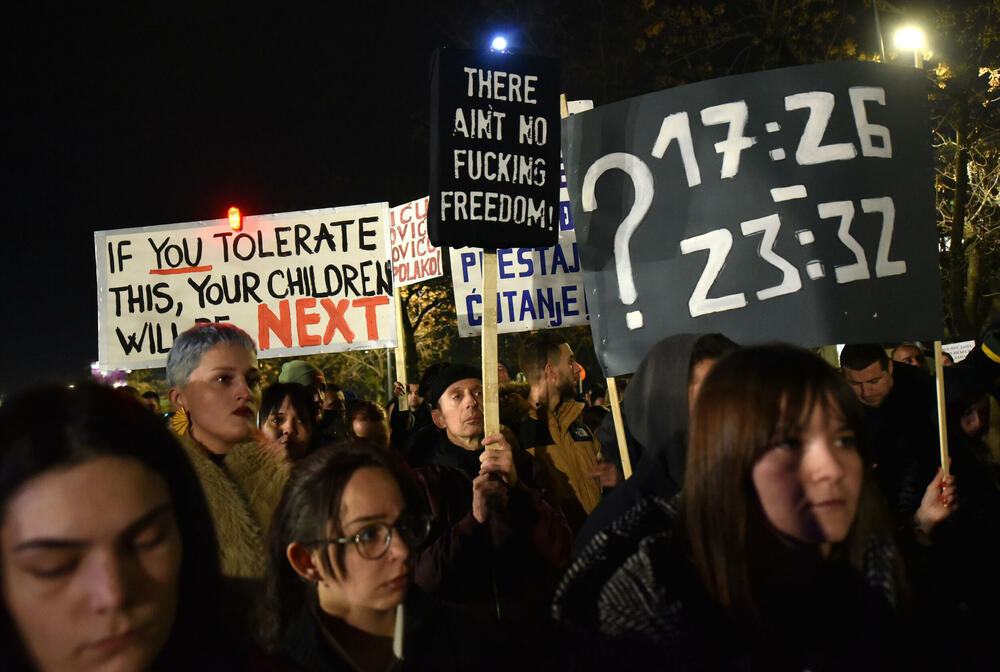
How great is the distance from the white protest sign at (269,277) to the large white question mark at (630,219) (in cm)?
452

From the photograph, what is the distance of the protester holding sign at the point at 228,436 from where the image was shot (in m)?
2.53

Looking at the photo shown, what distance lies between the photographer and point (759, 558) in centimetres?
175

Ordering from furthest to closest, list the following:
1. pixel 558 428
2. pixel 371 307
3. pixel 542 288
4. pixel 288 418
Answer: pixel 371 307 → pixel 542 288 → pixel 558 428 → pixel 288 418

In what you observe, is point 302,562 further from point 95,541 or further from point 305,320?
point 305,320

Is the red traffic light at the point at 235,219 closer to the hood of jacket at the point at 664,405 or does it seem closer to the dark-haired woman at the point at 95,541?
the hood of jacket at the point at 664,405

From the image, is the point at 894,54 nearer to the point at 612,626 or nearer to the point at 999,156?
the point at 999,156

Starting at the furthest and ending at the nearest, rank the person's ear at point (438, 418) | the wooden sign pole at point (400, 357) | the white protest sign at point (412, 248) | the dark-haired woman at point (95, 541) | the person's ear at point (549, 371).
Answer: the white protest sign at point (412, 248)
the wooden sign pole at point (400, 357)
the person's ear at point (549, 371)
the person's ear at point (438, 418)
the dark-haired woman at point (95, 541)

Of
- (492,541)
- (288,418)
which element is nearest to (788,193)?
(492,541)

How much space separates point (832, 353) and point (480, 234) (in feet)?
35.3

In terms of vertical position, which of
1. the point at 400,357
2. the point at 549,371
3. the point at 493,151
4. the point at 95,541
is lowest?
the point at 95,541

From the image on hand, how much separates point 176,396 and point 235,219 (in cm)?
532

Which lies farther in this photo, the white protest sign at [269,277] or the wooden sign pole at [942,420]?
the white protest sign at [269,277]

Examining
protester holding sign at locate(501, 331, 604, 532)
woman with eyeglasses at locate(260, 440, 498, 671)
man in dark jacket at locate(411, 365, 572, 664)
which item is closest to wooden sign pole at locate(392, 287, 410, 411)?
protester holding sign at locate(501, 331, 604, 532)

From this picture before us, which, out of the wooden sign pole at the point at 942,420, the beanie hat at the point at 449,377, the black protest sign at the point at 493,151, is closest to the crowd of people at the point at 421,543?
the wooden sign pole at the point at 942,420
